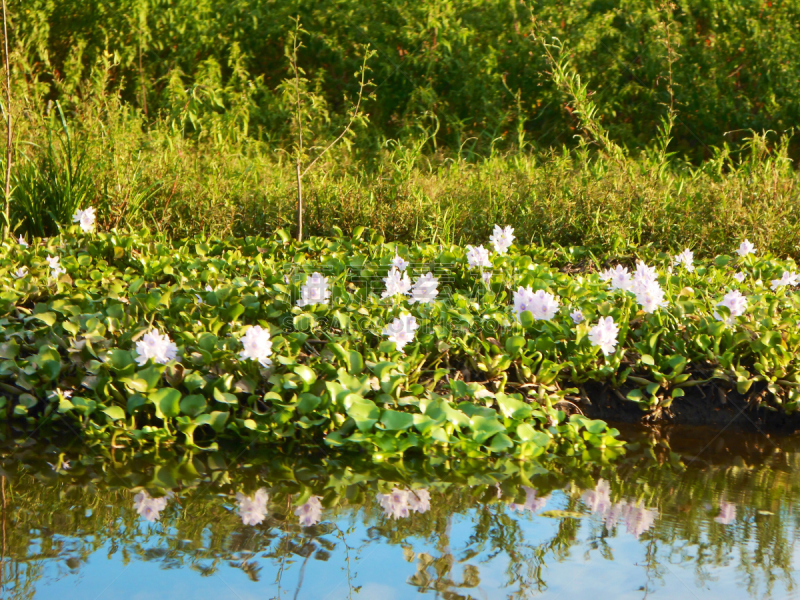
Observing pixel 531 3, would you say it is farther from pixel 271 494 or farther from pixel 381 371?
pixel 271 494

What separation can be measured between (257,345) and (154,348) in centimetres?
34

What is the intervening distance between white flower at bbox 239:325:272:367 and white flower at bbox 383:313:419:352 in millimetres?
446

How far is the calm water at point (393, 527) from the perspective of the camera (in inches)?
74.1

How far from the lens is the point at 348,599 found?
1.82 m

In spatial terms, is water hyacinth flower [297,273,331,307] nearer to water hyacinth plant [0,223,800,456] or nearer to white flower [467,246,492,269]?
water hyacinth plant [0,223,800,456]

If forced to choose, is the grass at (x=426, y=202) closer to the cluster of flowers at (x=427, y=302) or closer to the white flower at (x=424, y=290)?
the cluster of flowers at (x=427, y=302)

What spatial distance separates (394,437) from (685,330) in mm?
1379

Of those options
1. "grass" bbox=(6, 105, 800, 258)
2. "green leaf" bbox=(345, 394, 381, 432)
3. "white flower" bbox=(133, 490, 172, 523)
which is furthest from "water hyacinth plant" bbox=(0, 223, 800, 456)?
"grass" bbox=(6, 105, 800, 258)

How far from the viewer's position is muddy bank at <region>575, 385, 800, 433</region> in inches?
122

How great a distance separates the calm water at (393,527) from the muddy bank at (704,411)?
30 cm

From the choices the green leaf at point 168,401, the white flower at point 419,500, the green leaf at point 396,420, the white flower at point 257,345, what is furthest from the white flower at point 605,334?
the green leaf at point 168,401

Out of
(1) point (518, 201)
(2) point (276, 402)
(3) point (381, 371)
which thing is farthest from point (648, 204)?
(2) point (276, 402)

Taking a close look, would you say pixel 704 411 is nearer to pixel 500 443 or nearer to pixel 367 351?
pixel 500 443

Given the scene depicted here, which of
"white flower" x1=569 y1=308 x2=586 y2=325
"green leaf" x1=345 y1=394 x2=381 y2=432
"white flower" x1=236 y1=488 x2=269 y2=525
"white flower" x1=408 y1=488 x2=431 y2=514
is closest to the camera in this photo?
"white flower" x1=236 y1=488 x2=269 y2=525
